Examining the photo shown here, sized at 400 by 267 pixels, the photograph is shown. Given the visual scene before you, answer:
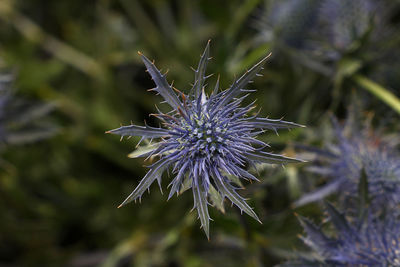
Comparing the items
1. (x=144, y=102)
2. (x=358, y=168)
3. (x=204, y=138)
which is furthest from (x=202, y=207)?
(x=144, y=102)

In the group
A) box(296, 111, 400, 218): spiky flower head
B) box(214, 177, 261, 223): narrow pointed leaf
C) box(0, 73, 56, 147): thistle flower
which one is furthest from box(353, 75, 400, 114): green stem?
box(0, 73, 56, 147): thistle flower

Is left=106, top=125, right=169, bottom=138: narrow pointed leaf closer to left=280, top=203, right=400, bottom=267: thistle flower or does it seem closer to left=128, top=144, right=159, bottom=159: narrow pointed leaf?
left=128, top=144, right=159, bottom=159: narrow pointed leaf

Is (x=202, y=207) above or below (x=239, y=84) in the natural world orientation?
below

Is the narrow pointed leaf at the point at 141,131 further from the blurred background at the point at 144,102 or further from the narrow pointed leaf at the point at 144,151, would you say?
the blurred background at the point at 144,102

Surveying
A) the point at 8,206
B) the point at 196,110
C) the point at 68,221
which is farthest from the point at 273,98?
the point at 8,206

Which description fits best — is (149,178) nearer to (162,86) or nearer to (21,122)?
(162,86)

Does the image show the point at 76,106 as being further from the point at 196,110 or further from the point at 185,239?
the point at 196,110
